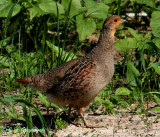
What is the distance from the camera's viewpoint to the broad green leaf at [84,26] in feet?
17.6

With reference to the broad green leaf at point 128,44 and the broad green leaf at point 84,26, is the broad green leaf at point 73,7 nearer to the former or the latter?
the broad green leaf at point 84,26

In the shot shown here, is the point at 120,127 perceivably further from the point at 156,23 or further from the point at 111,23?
the point at 156,23

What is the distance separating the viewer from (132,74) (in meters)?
5.37

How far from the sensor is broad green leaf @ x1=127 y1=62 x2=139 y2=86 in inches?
211

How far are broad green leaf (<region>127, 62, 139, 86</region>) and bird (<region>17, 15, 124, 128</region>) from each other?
2.03ft

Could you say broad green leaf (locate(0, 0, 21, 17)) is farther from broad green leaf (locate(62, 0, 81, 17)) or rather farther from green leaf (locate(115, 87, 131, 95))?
green leaf (locate(115, 87, 131, 95))

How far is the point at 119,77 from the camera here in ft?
20.4

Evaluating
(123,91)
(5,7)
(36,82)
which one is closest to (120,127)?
(123,91)

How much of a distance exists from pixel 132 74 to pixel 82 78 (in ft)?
3.78

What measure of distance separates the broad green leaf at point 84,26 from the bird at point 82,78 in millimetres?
492

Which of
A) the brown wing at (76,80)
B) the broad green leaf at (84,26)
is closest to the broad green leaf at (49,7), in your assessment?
the broad green leaf at (84,26)

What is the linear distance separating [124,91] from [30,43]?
9.12ft

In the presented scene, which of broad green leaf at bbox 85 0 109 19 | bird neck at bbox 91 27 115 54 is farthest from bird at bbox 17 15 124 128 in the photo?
broad green leaf at bbox 85 0 109 19

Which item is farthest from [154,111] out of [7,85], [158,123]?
[7,85]
